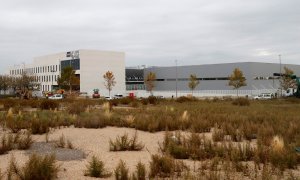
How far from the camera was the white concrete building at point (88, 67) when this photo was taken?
91.6 metres

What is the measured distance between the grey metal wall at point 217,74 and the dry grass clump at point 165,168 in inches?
3050

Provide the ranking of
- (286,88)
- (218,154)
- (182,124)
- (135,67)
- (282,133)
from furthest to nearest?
(135,67), (286,88), (182,124), (282,133), (218,154)

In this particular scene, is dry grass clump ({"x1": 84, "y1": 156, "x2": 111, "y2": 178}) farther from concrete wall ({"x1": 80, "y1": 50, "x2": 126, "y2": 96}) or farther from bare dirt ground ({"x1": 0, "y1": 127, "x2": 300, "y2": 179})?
concrete wall ({"x1": 80, "y1": 50, "x2": 126, "y2": 96})

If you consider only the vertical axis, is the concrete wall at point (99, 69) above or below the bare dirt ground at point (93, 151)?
above

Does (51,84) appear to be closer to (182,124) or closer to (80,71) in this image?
(80,71)

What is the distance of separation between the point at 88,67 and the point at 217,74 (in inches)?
1153

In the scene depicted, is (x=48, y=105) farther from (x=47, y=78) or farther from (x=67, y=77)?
(x=47, y=78)

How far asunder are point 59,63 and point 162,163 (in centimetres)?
9349

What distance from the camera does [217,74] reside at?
9031cm

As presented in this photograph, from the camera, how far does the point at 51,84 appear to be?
101m

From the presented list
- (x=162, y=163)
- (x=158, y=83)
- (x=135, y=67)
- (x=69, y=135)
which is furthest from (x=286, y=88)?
(x=162, y=163)

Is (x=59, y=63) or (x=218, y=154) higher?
(x=59, y=63)

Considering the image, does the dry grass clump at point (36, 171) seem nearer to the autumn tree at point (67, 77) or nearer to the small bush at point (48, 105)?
the small bush at point (48, 105)

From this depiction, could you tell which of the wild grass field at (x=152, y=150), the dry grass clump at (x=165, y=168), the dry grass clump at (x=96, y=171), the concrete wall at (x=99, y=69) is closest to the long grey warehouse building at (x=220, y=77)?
the concrete wall at (x=99, y=69)
